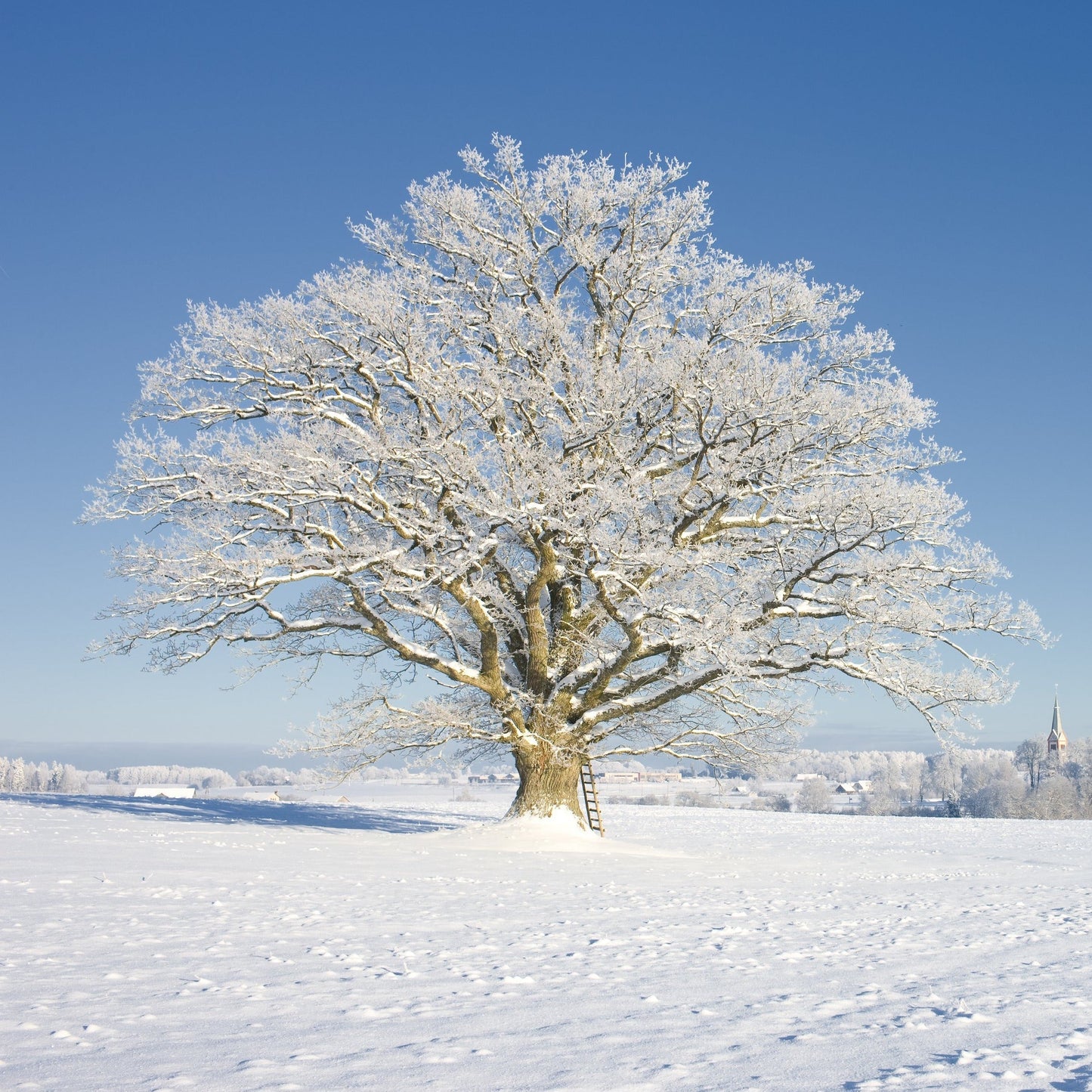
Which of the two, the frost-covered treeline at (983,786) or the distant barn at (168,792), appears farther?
the frost-covered treeline at (983,786)

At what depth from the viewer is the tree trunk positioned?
54.7ft

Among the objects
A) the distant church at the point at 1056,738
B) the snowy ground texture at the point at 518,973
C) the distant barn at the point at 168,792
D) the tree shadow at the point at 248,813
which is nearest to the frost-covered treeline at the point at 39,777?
the distant barn at the point at 168,792

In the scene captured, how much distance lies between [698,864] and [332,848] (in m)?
5.17

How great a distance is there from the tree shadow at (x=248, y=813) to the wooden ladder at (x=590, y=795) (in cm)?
302

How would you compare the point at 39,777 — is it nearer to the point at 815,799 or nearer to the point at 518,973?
the point at 815,799

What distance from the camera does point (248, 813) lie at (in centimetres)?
2162

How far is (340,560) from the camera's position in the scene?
14.7 metres

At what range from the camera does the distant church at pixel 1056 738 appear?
99.3 m

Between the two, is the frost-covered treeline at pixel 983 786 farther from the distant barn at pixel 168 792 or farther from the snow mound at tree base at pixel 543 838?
the distant barn at pixel 168 792

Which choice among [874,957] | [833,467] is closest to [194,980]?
[874,957]

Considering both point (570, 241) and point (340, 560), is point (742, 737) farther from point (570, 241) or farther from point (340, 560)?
point (570, 241)

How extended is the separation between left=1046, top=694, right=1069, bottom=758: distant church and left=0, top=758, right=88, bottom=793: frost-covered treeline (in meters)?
90.8

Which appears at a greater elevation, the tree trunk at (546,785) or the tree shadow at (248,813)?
the tree trunk at (546,785)

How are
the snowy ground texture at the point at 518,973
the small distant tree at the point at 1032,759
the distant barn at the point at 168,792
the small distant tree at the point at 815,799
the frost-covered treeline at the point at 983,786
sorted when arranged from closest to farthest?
the snowy ground texture at the point at 518,973 < the distant barn at the point at 168,792 < the frost-covered treeline at the point at 983,786 < the small distant tree at the point at 815,799 < the small distant tree at the point at 1032,759
